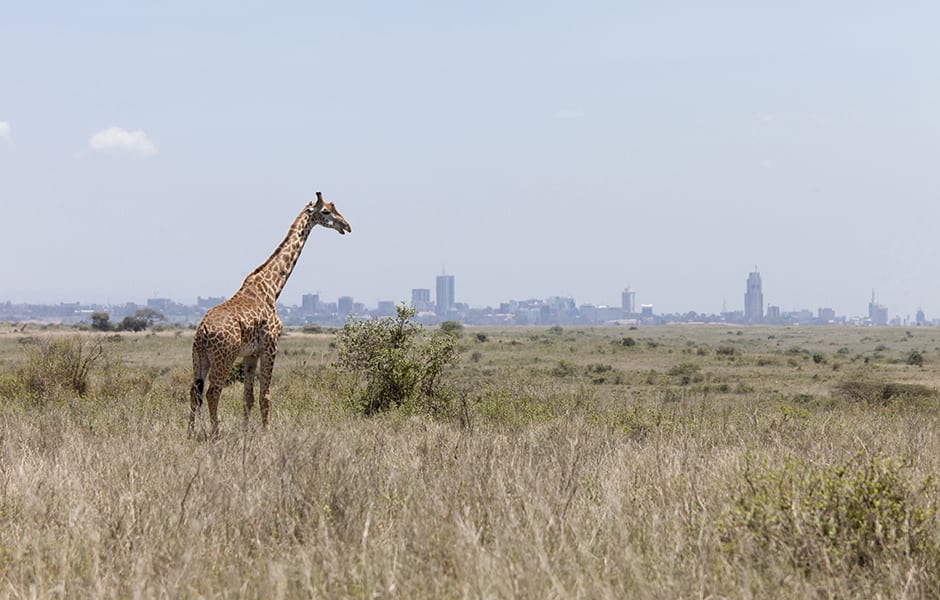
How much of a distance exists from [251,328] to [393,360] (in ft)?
14.1

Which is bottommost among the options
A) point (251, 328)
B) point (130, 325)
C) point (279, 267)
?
point (130, 325)

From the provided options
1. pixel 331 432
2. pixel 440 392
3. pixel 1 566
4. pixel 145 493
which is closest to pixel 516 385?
pixel 440 392

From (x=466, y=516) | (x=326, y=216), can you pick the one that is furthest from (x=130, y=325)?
(x=466, y=516)

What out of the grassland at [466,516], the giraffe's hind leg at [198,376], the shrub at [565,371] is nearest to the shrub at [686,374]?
the shrub at [565,371]

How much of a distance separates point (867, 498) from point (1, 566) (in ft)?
17.7

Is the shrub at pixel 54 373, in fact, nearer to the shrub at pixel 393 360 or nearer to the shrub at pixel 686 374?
the shrub at pixel 393 360

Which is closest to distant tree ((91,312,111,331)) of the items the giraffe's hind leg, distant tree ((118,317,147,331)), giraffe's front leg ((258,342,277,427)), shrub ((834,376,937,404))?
distant tree ((118,317,147,331))

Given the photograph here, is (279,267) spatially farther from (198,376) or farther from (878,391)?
(878,391)

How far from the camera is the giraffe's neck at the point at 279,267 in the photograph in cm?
1155

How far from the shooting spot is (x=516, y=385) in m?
16.4

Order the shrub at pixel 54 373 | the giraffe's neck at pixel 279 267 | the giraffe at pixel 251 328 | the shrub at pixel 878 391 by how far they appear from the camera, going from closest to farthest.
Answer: the giraffe at pixel 251 328
the giraffe's neck at pixel 279 267
the shrub at pixel 54 373
the shrub at pixel 878 391

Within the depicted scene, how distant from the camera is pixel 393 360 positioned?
14945 mm

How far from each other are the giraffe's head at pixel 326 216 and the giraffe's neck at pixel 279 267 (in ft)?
0.28

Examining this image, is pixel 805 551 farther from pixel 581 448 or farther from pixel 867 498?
pixel 581 448
